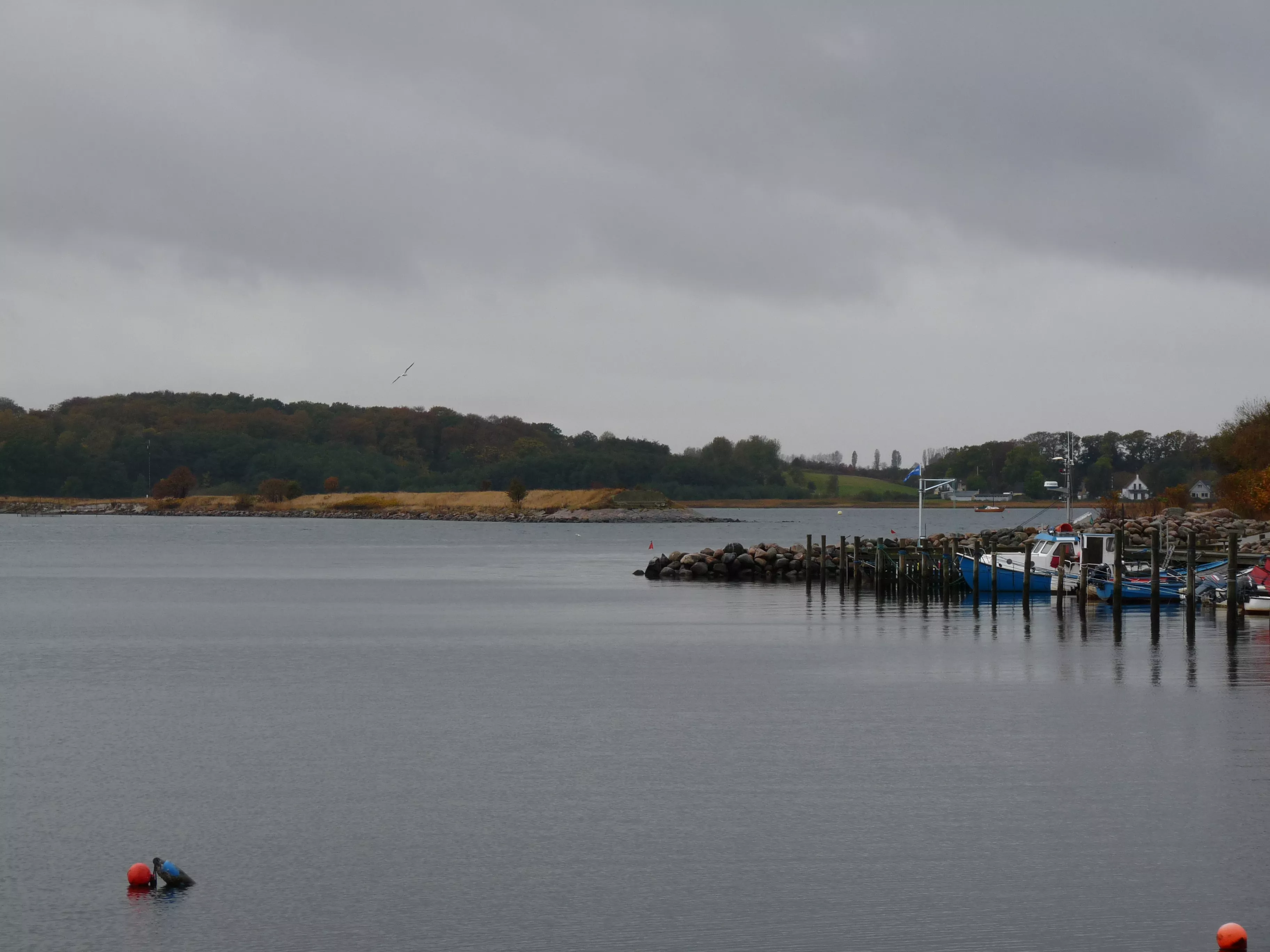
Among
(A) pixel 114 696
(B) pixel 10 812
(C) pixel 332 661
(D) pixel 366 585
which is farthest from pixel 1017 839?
(D) pixel 366 585

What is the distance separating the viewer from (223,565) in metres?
82.6

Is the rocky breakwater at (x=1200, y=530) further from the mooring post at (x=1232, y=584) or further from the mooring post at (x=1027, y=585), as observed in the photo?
the mooring post at (x=1232, y=584)

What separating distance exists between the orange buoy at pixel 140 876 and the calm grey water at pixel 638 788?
0.58 ft

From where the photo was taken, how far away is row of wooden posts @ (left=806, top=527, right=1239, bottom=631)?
37.1 metres

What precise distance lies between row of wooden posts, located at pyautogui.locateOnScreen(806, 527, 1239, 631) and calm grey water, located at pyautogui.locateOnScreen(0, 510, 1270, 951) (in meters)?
1.68

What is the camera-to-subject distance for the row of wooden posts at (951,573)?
1460 inches

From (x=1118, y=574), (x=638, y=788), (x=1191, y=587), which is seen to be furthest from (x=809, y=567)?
(x=638, y=788)

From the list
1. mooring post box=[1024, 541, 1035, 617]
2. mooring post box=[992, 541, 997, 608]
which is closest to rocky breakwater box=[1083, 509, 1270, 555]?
mooring post box=[992, 541, 997, 608]

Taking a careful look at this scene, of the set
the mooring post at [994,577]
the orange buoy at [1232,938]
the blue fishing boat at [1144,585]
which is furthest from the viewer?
the blue fishing boat at [1144,585]

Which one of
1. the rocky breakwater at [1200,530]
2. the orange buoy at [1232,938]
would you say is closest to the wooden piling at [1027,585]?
the rocky breakwater at [1200,530]

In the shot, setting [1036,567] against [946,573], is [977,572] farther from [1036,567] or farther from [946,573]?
[1036,567]

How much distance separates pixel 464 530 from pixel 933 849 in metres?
154

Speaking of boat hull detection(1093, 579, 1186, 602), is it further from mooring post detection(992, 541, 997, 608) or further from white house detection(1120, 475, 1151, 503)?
white house detection(1120, 475, 1151, 503)

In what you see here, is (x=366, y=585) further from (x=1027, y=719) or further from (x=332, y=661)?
(x=1027, y=719)
